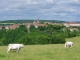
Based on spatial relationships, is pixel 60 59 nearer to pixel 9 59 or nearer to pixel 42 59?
pixel 42 59

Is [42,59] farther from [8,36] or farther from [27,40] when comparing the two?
[8,36]

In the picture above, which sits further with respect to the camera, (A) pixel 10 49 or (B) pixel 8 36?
(B) pixel 8 36

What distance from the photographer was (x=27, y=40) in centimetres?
8906

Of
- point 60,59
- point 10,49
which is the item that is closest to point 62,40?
point 10,49

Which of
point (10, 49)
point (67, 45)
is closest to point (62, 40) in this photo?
point (67, 45)

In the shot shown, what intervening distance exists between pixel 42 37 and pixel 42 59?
72.6m

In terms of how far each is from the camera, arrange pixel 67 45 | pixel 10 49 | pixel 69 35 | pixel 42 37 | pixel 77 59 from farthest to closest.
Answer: pixel 69 35, pixel 42 37, pixel 67 45, pixel 10 49, pixel 77 59

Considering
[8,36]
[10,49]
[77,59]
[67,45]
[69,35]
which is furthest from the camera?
[69,35]

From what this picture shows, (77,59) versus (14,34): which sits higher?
(77,59)

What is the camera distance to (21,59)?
1512 cm

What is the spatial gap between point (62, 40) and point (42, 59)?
73194 mm

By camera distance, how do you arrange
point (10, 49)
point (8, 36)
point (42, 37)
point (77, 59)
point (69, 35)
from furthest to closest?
point (69, 35), point (8, 36), point (42, 37), point (10, 49), point (77, 59)

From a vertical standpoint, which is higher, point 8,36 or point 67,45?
point 67,45

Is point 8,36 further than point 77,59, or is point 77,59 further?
point 8,36
